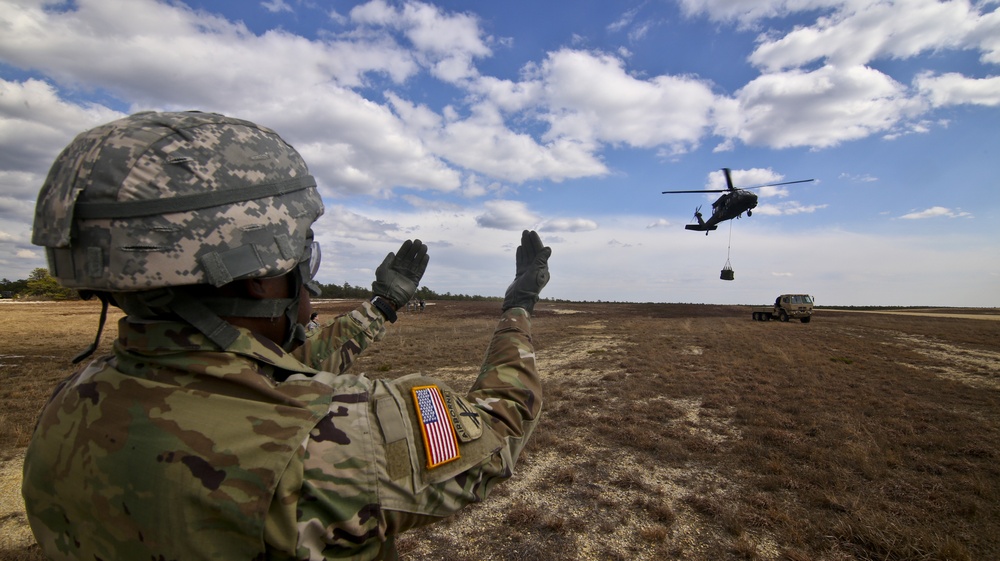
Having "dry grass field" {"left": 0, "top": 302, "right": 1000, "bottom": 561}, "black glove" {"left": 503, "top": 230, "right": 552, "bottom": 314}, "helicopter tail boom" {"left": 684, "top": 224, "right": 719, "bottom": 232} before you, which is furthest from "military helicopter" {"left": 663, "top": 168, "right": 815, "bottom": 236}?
"black glove" {"left": 503, "top": 230, "right": 552, "bottom": 314}

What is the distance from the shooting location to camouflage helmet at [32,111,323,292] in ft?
3.96

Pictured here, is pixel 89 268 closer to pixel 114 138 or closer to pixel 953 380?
pixel 114 138

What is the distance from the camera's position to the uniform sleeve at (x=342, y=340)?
8.93 feet

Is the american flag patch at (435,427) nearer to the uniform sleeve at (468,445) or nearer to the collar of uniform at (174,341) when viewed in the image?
the uniform sleeve at (468,445)

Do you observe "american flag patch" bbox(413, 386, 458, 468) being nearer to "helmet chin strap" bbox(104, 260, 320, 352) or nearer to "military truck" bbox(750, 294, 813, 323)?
"helmet chin strap" bbox(104, 260, 320, 352)

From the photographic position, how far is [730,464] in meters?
5.87

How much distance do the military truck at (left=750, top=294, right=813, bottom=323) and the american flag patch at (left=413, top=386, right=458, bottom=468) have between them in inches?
1395

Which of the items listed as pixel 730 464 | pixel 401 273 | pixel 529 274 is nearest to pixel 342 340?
pixel 401 273

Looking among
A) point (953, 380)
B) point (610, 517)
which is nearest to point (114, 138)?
point (610, 517)

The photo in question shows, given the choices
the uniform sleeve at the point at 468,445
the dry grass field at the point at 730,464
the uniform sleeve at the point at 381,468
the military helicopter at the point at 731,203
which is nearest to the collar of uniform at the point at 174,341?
the uniform sleeve at the point at 381,468

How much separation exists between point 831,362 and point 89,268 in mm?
16034

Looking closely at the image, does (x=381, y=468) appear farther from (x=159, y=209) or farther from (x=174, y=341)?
(x=159, y=209)

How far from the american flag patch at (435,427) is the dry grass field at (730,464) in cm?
319

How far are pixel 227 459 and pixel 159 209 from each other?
70cm
